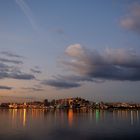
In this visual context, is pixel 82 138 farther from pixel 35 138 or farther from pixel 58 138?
pixel 35 138

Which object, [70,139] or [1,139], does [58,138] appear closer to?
[70,139]

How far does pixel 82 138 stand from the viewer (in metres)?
46.8

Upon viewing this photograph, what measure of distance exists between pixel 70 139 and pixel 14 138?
10.6 m

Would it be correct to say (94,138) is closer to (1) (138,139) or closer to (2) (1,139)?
(1) (138,139)

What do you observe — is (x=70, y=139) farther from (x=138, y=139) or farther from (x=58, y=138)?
(x=138, y=139)

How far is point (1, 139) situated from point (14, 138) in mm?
2419

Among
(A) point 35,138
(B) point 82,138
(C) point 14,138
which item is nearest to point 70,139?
(B) point 82,138

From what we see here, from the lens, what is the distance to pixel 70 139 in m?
45.6

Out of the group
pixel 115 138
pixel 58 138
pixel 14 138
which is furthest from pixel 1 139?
pixel 115 138

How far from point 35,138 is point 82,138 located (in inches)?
347

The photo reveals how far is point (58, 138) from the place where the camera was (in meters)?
46.8

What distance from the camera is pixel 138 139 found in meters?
45.3

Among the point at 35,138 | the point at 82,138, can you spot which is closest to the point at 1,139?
the point at 35,138

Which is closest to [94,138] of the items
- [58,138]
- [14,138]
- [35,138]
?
[58,138]
